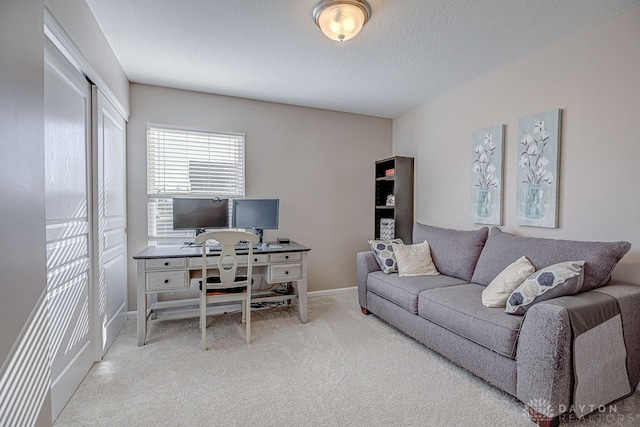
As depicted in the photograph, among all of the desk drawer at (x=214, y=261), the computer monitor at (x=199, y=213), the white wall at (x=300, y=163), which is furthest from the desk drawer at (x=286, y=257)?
Answer: the white wall at (x=300, y=163)

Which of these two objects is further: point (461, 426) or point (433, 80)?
point (433, 80)

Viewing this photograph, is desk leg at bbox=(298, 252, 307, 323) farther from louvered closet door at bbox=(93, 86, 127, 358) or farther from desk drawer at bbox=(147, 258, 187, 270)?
louvered closet door at bbox=(93, 86, 127, 358)

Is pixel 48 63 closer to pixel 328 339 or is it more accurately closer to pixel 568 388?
pixel 328 339

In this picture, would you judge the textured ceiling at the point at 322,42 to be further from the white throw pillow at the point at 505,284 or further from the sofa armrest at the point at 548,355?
the sofa armrest at the point at 548,355

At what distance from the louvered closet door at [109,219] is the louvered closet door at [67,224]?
88mm

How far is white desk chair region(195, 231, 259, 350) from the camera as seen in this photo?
257cm

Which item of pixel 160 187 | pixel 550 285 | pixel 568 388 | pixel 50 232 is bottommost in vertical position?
pixel 568 388

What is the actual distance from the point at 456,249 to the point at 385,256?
683mm

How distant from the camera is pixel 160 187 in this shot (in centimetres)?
333

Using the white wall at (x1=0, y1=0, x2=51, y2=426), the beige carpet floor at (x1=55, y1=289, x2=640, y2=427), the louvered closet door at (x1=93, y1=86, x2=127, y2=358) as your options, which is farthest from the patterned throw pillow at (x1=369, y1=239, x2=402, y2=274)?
the white wall at (x1=0, y1=0, x2=51, y2=426)

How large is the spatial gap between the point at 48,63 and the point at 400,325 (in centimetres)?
304

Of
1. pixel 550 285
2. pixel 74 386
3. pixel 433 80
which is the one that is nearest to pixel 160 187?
pixel 74 386

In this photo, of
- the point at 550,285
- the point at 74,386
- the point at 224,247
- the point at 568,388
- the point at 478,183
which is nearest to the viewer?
the point at 568,388

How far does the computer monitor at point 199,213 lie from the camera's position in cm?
307
